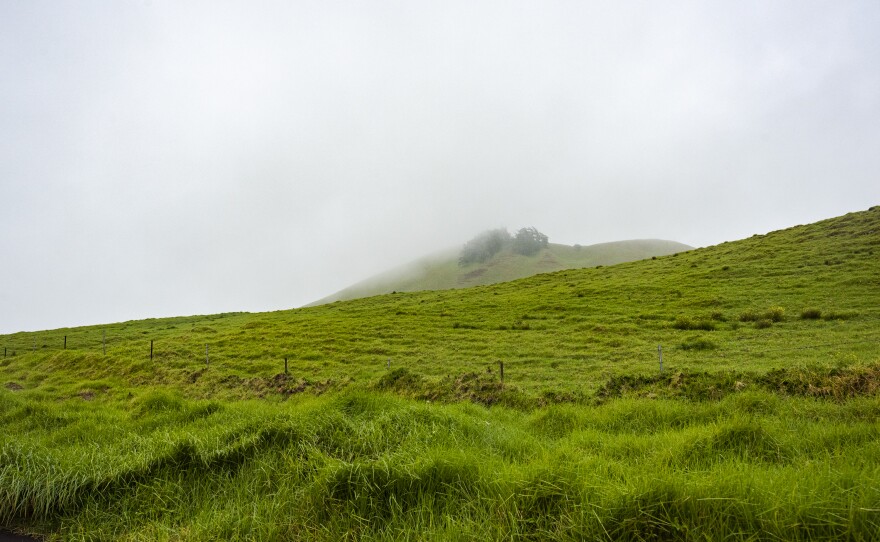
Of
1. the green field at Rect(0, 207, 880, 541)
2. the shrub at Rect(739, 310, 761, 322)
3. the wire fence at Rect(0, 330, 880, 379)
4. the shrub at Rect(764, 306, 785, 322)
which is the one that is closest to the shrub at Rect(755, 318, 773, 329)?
the green field at Rect(0, 207, 880, 541)

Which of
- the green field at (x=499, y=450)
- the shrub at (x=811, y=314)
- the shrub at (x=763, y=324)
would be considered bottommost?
the shrub at (x=763, y=324)

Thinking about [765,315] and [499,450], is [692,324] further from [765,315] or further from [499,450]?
[499,450]

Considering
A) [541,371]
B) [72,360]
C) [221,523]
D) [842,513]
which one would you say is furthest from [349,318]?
[842,513]

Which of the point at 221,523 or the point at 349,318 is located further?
the point at 349,318

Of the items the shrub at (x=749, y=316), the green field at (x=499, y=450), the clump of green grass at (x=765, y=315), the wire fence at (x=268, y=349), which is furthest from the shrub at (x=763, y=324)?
the wire fence at (x=268, y=349)

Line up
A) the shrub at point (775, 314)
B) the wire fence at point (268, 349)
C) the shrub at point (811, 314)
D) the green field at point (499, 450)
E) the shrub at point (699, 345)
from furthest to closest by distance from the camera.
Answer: the shrub at point (775, 314), the shrub at point (811, 314), the shrub at point (699, 345), the wire fence at point (268, 349), the green field at point (499, 450)

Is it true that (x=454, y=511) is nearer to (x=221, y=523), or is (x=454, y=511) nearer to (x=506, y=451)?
(x=506, y=451)

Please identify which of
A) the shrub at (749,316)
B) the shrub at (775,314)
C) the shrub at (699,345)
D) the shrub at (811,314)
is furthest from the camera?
the shrub at (749,316)

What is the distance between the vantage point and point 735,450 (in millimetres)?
5641

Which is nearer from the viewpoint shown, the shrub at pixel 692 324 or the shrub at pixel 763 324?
the shrub at pixel 763 324

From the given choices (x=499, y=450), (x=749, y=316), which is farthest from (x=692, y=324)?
(x=499, y=450)

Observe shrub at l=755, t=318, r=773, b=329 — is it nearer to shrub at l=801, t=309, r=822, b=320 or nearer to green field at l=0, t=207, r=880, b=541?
green field at l=0, t=207, r=880, b=541

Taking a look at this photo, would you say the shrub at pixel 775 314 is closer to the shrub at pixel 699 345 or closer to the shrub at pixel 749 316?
the shrub at pixel 749 316

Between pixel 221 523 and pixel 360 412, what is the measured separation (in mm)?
3430
